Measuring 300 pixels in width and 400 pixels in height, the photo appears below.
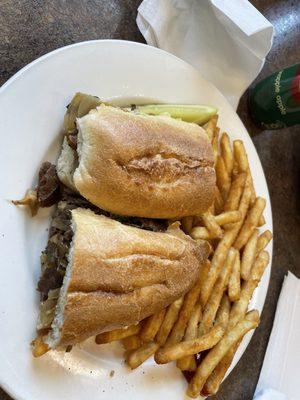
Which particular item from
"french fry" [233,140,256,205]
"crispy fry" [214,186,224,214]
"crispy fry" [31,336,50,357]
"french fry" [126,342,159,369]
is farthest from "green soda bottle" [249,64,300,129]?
"crispy fry" [31,336,50,357]

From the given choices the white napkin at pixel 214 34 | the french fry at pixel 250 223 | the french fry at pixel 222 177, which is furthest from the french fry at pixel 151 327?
the white napkin at pixel 214 34

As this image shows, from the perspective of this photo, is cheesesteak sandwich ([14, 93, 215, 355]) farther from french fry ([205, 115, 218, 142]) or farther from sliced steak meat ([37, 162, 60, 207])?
french fry ([205, 115, 218, 142])

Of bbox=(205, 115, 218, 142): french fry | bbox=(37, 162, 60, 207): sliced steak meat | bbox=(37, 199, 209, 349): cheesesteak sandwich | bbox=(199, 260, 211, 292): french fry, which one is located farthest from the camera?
bbox=(205, 115, 218, 142): french fry

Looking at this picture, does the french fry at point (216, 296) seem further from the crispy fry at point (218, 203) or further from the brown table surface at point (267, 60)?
the brown table surface at point (267, 60)

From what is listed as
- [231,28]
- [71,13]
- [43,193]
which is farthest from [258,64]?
[43,193]

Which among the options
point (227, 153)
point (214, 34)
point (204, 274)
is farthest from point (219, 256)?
point (214, 34)

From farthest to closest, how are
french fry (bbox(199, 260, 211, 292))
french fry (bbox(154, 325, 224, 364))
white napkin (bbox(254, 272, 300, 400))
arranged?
1. white napkin (bbox(254, 272, 300, 400))
2. french fry (bbox(199, 260, 211, 292))
3. french fry (bbox(154, 325, 224, 364))
